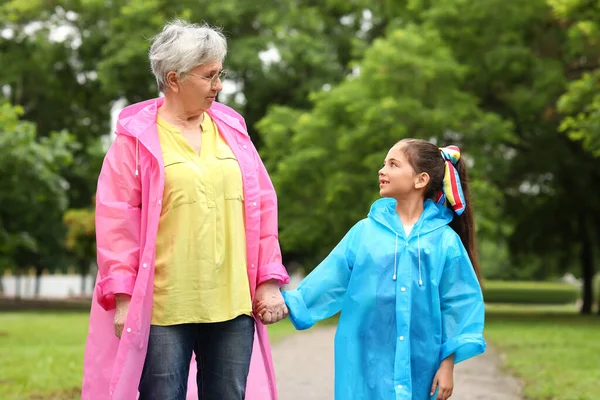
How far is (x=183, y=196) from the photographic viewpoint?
3957 millimetres

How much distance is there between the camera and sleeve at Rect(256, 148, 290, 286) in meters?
4.19

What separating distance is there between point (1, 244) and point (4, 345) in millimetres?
3592

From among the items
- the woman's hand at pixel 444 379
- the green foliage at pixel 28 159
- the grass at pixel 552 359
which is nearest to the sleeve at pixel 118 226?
the woman's hand at pixel 444 379

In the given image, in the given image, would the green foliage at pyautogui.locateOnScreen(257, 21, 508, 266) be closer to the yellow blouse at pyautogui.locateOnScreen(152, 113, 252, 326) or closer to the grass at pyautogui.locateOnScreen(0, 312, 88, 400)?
the grass at pyautogui.locateOnScreen(0, 312, 88, 400)

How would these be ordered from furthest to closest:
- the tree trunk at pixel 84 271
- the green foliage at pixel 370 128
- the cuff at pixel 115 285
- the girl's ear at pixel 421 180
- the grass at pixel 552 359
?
the tree trunk at pixel 84 271 < the green foliage at pixel 370 128 < the grass at pixel 552 359 < the girl's ear at pixel 421 180 < the cuff at pixel 115 285

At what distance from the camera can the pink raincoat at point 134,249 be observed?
153 inches

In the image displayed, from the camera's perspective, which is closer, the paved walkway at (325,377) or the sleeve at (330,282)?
the sleeve at (330,282)

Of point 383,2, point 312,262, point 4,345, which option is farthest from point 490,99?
point 312,262

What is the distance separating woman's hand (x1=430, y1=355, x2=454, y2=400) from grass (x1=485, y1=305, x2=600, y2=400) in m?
4.34

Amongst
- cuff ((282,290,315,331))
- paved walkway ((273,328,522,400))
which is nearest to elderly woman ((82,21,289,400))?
cuff ((282,290,315,331))

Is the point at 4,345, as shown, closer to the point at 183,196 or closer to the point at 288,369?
the point at 288,369

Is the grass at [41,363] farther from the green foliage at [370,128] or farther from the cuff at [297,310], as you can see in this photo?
the cuff at [297,310]

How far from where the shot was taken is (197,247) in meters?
3.96

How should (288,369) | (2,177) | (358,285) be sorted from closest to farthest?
(358,285), (288,369), (2,177)
